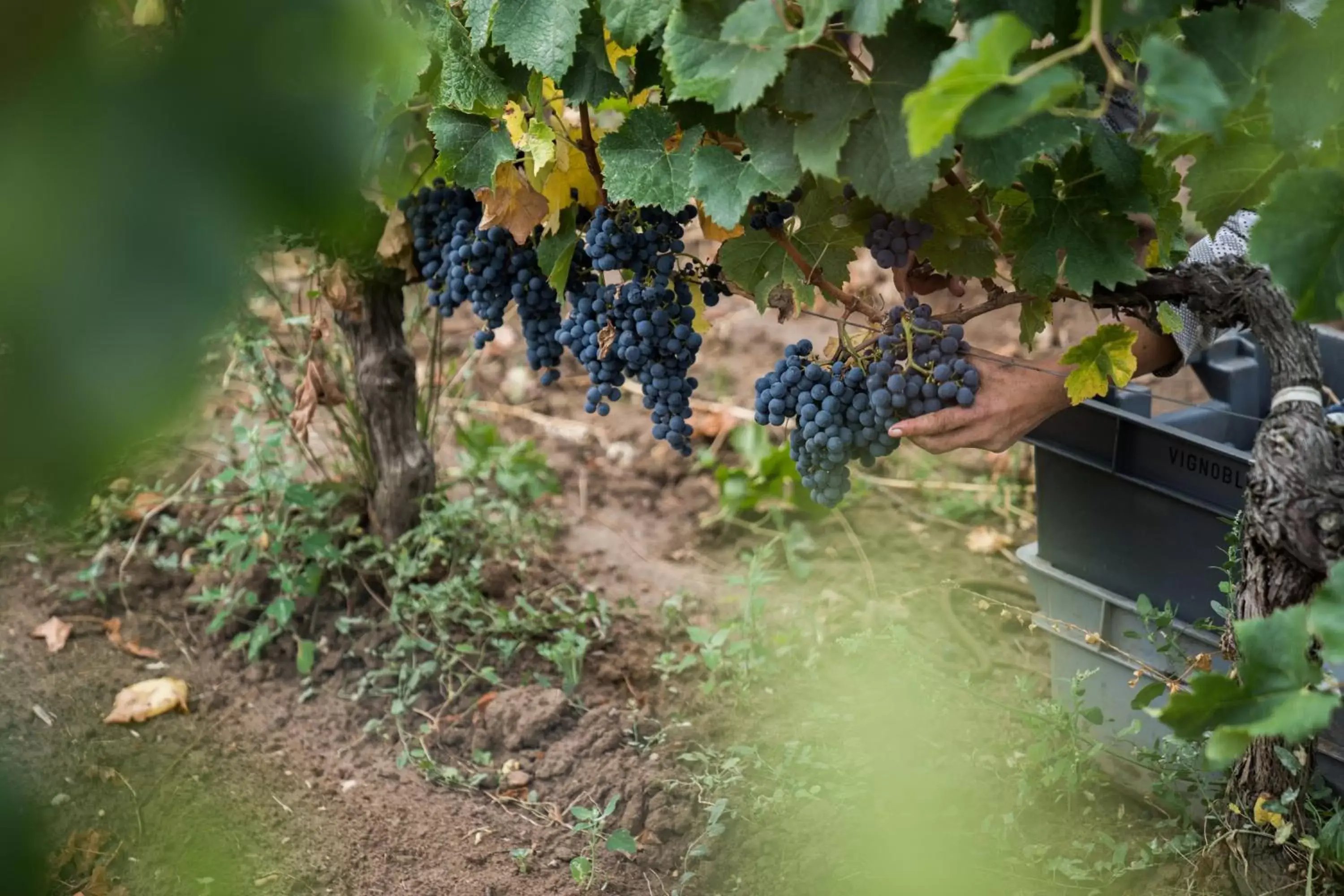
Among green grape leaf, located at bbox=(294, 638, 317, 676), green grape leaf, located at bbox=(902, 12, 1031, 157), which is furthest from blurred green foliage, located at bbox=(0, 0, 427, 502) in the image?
green grape leaf, located at bbox=(294, 638, 317, 676)

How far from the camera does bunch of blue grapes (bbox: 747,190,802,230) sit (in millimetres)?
1834

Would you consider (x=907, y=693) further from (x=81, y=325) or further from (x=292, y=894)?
(x=81, y=325)

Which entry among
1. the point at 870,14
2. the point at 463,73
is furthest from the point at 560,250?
the point at 870,14

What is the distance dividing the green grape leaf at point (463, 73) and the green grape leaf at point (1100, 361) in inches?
38.3

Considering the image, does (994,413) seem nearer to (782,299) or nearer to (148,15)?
(782,299)

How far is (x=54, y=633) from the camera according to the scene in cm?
280

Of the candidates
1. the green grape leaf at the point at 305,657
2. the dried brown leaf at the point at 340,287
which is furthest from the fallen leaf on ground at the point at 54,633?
the dried brown leaf at the point at 340,287

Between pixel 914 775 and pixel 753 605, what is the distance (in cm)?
66

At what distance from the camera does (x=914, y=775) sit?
2.26 m

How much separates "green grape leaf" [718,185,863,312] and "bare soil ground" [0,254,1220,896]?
3.30 feet

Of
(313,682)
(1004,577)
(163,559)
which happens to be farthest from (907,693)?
(163,559)

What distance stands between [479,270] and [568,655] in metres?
0.89

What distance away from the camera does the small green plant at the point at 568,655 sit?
261cm

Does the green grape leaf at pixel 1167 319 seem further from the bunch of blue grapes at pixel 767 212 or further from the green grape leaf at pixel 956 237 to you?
the bunch of blue grapes at pixel 767 212
